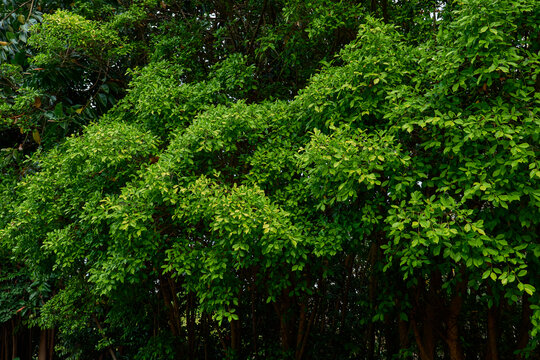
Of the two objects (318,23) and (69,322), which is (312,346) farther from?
(318,23)

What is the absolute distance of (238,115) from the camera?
153 inches

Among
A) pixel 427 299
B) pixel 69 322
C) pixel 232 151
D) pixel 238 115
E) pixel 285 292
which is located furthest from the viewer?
pixel 69 322

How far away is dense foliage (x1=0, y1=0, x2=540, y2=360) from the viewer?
2980mm

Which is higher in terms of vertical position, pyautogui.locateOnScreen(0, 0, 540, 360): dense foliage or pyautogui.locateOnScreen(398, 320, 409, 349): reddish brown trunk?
pyautogui.locateOnScreen(0, 0, 540, 360): dense foliage

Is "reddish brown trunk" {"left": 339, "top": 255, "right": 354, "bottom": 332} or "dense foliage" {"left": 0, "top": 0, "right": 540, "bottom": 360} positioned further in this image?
"reddish brown trunk" {"left": 339, "top": 255, "right": 354, "bottom": 332}

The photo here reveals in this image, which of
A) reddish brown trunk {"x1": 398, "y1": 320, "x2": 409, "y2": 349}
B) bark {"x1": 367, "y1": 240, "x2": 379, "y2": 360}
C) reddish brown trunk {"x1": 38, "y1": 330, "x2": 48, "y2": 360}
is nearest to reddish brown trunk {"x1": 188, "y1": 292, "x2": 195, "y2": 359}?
bark {"x1": 367, "y1": 240, "x2": 379, "y2": 360}

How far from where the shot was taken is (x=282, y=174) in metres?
3.95

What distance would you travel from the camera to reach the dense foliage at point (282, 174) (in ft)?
9.78

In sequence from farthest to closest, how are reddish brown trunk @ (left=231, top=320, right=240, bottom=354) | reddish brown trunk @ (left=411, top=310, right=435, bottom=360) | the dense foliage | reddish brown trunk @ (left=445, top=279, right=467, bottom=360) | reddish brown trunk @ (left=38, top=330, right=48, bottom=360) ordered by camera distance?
1. reddish brown trunk @ (left=38, top=330, right=48, bottom=360)
2. reddish brown trunk @ (left=231, top=320, right=240, bottom=354)
3. reddish brown trunk @ (left=411, top=310, right=435, bottom=360)
4. reddish brown trunk @ (left=445, top=279, right=467, bottom=360)
5. the dense foliage

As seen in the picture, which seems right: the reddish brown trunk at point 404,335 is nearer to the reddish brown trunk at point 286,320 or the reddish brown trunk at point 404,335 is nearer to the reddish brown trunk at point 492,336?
the reddish brown trunk at point 492,336

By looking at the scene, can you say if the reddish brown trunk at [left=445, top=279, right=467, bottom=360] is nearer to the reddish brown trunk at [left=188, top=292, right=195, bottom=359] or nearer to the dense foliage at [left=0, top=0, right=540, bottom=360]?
the dense foliage at [left=0, top=0, right=540, bottom=360]

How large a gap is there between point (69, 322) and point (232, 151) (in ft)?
10.7

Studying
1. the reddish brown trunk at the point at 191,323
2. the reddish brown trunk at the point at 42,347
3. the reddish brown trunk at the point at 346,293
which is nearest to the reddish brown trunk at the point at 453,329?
the reddish brown trunk at the point at 346,293

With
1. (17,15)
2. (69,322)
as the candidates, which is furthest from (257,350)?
(17,15)
